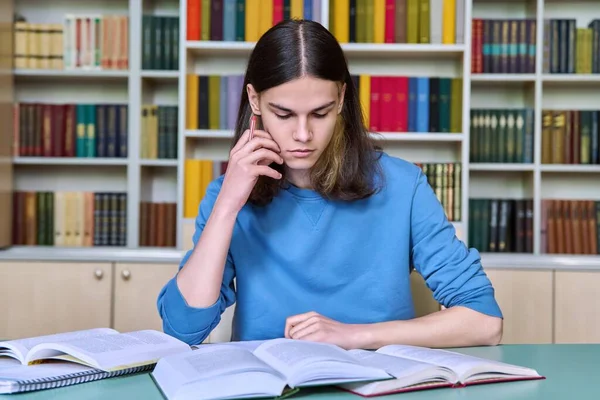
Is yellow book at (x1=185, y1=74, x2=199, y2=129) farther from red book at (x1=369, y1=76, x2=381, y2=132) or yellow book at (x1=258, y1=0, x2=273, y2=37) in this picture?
red book at (x1=369, y1=76, x2=381, y2=132)

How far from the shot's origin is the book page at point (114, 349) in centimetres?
109

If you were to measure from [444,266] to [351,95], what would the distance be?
435mm

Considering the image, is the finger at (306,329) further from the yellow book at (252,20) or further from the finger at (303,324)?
the yellow book at (252,20)

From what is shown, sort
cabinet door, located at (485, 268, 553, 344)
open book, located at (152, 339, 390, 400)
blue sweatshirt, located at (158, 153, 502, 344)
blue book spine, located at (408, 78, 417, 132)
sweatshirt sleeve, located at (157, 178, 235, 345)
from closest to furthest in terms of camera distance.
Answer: open book, located at (152, 339, 390, 400)
sweatshirt sleeve, located at (157, 178, 235, 345)
blue sweatshirt, located at (158, 153, 502, 344)
cabinet door, located at (485, 268, 553, 344)
blue book spine, located at (408, 78, 417, 132)

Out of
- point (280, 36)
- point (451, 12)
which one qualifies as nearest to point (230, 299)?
point (280, 36)

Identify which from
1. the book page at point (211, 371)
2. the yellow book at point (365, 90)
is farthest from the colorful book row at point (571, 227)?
the book page at point (211, 371)

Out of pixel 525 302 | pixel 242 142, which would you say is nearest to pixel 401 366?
pixel 242 142

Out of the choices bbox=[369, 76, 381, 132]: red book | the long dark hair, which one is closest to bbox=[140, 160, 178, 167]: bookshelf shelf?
bbox=[369, 76, 381, 132]: red book

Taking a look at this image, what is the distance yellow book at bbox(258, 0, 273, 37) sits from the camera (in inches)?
120

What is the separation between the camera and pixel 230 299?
1.59m

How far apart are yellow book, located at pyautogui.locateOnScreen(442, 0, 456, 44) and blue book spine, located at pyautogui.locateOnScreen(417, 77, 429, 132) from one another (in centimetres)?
18

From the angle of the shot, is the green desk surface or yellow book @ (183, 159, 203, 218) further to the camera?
yellow book @ (183, 159, 203, 218)

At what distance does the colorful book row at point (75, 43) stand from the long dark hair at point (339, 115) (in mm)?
1637

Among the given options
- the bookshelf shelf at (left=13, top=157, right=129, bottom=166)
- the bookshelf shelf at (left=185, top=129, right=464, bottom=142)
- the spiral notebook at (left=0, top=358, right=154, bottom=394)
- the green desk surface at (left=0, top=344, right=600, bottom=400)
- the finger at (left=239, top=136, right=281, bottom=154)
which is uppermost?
the bookshelf shelf at (left=185, top=129, right=464, bottom=142)
